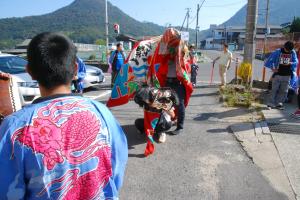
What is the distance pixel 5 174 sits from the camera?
1322 mm

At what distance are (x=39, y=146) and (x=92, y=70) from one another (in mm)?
10304

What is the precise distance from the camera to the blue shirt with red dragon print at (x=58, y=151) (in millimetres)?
1330

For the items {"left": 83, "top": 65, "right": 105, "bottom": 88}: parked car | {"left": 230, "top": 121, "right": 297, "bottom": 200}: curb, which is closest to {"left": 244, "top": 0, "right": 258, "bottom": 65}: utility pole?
{"left": 230, "top": 121, "right": 297, "bottom": 200}: curb

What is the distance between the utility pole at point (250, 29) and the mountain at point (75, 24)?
5934cm

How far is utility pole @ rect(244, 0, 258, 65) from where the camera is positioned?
9.66m

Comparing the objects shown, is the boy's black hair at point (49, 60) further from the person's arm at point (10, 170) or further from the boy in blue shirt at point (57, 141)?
the person's arm at point (10, 170)

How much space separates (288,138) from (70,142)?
4.96 m

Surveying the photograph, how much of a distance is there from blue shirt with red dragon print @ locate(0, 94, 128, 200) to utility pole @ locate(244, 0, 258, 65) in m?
8.87

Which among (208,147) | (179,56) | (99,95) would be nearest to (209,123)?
(208,147)

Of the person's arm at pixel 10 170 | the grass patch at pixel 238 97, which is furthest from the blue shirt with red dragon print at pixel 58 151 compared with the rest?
the grass patch at pixel 238 97

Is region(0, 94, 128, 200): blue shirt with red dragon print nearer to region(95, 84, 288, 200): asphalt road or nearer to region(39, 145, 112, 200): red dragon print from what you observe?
region(39, 145, 112, 200): red dragon print

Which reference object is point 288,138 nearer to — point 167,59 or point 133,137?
point 167,59

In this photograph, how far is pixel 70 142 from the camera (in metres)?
1.40

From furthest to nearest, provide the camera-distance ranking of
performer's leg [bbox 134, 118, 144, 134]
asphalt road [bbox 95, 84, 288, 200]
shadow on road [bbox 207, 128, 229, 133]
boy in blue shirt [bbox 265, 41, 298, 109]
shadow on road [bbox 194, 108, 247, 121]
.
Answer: boy in blue shirt [bbox 265, 41, 298, 109] → shadow on road [bbox 194, 108, 247, 121] → shadow on road [bbox 207, 128, 229, 133] → performer's leg [bbox 134, 118, 144, 134] → asphalt road [bbox 95, 84, 288, 200]
